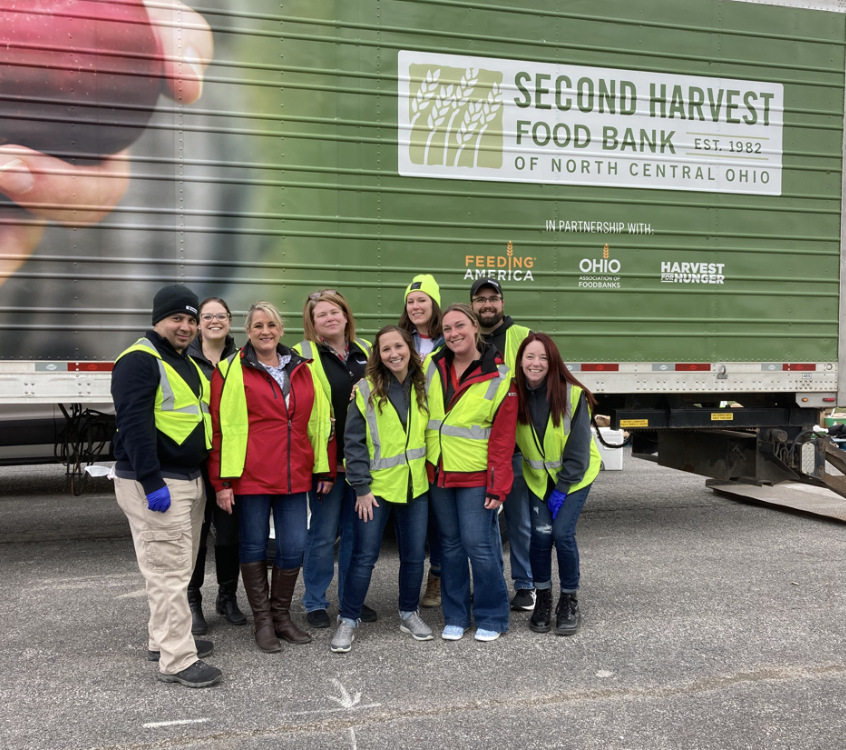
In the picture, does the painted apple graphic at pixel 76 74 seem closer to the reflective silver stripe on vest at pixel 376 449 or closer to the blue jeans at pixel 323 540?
the reflective silver stripe on vest at pixel 376 449

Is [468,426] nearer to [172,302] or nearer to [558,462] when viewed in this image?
[558,462]

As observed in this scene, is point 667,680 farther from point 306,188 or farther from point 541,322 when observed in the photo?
point 306,188

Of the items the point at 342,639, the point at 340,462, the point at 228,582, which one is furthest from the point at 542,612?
the point at 228,582

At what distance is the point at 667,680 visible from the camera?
3309 millimetres

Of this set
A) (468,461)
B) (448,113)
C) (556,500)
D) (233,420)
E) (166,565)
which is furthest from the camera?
(448,113)

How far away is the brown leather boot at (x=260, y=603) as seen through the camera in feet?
11.9

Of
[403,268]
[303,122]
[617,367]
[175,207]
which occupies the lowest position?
[617,367]

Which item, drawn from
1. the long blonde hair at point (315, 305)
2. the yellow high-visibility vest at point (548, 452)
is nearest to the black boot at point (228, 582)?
the long blonde hair at point (315, 305)

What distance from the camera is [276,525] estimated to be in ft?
12.2

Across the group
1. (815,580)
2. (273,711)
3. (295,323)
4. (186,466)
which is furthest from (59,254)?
(815,580)

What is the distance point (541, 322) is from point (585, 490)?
171 cm

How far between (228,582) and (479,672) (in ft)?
4.88

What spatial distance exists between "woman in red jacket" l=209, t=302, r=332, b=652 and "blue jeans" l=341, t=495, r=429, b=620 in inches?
10.5

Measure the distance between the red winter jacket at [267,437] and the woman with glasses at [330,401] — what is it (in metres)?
0.23
